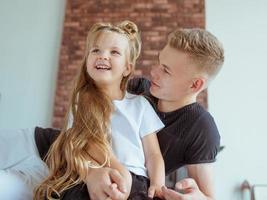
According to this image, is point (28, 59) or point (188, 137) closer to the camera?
point (188, 137)

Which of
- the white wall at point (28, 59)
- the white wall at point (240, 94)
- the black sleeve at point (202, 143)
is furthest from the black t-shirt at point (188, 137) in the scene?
the white wall at point (28, 59)

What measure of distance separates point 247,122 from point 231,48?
0.75m

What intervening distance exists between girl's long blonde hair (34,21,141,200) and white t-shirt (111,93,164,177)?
1.1 inches

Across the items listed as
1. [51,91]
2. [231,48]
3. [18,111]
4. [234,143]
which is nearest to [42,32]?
[51,91]

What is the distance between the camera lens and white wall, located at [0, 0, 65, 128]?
3.10 m

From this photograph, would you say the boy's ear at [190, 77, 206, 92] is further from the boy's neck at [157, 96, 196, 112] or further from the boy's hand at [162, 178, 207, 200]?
the boy's hand at [162, 178, 207, 200]

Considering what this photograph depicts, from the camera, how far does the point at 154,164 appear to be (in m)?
0.85

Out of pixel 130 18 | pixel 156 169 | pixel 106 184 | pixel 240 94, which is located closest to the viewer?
pixel 106 184

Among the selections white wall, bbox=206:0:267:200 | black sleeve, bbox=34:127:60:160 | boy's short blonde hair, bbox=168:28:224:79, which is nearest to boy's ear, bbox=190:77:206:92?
boy's short blonde hair, bbox=168:28:224:79

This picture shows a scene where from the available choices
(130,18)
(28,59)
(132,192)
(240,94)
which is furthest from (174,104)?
(28,59)

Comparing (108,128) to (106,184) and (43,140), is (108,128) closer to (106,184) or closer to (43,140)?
(106,184)

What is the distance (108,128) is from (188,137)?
0.75 ft

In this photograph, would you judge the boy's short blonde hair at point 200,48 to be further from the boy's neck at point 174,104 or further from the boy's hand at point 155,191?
the boy's hand at point 155,191

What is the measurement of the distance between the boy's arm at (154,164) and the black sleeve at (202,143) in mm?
87
